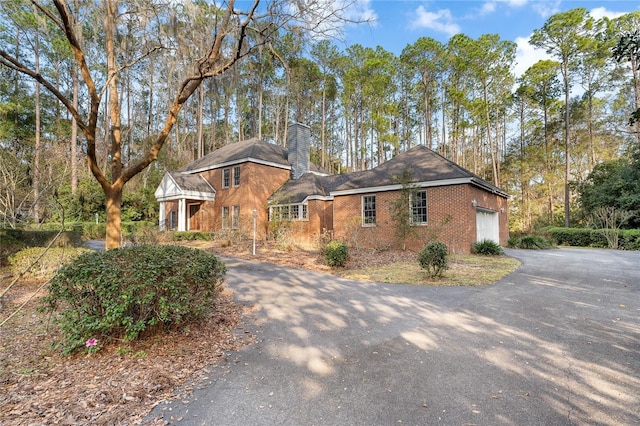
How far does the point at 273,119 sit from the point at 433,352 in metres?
32.6

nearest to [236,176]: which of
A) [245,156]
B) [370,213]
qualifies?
[245,156]

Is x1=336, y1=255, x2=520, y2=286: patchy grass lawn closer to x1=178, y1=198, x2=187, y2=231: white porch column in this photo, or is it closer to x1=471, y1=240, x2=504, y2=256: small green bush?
x1=471, y1=240, x2=504, y2=256: small green bush

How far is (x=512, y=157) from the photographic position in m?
30.5

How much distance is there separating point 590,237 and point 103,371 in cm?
2381

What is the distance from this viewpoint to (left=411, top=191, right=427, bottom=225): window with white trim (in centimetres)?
1352

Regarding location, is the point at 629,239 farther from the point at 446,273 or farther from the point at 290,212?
the point at 290,212

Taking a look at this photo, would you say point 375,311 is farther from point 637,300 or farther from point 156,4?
point 156,4

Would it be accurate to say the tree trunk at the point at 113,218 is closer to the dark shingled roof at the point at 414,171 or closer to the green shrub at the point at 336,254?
the green shrub at the point at 336,254

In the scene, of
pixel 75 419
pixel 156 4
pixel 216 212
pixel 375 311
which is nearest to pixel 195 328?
pixel 75 419

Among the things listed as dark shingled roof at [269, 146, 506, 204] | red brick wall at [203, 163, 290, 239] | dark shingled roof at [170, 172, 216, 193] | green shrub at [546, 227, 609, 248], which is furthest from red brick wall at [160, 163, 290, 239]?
green shrub at [546, 227, 609, 248]

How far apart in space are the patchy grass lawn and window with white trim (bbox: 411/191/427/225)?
2958mm

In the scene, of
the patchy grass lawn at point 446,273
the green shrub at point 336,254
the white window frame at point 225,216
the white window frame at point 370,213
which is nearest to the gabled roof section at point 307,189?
the white window frame at point 370,213

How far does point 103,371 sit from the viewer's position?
3.08 m

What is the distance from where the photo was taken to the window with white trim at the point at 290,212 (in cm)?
1739
